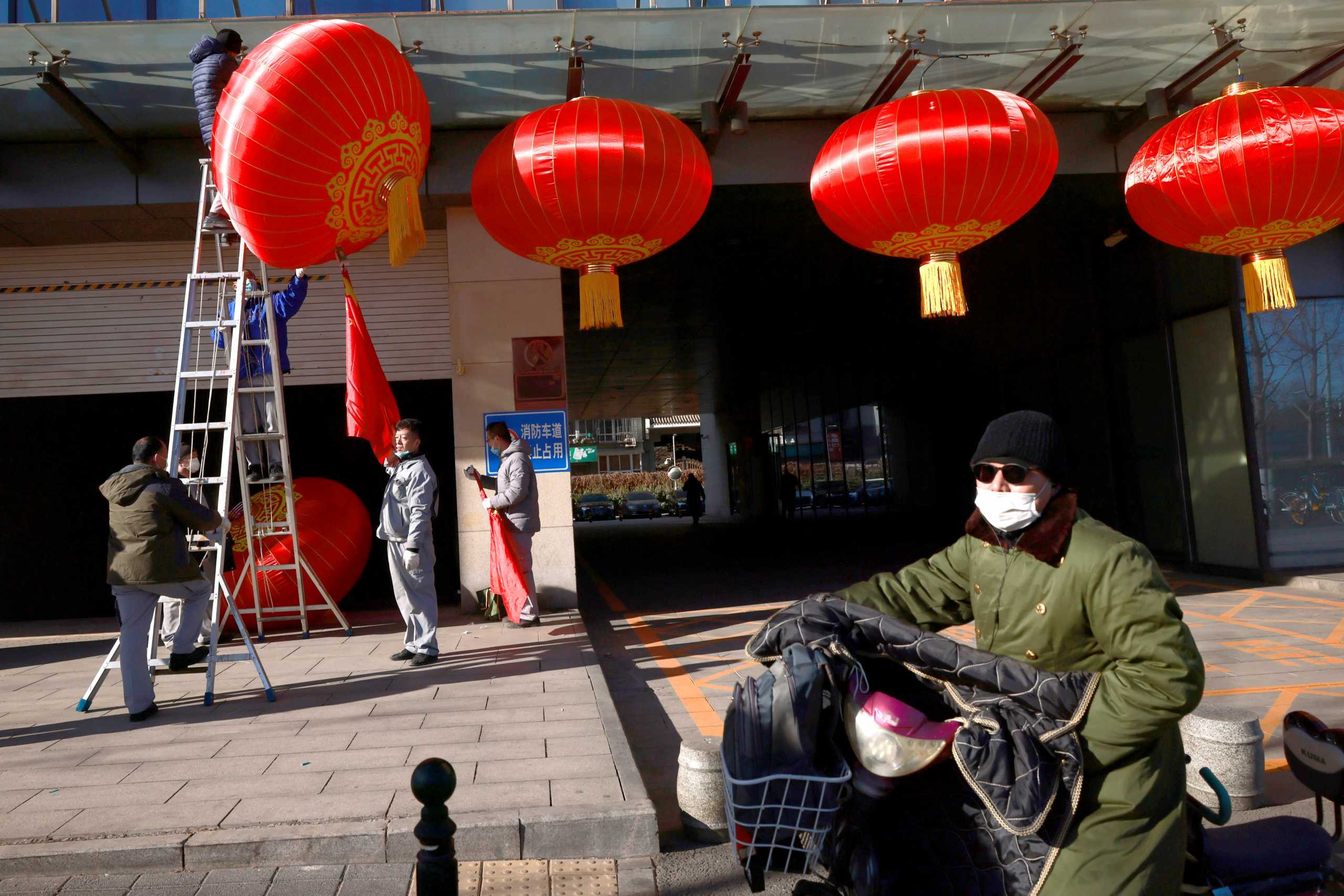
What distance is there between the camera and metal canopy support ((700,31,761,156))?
8031mm

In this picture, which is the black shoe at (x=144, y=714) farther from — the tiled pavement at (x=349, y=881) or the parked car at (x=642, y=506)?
the parked car at (x=642, y=506)

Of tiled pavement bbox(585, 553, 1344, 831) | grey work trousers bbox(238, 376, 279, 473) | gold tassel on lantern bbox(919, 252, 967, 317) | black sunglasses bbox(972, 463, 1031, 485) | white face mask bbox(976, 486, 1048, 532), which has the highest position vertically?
gold tassel on lantern bbox(919, 252, 967, 317)

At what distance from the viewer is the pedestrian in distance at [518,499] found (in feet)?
27.7

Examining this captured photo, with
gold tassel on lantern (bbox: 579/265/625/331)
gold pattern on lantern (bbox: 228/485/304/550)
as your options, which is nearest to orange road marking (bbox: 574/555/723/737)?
gold tassel on lantern (bbox: 579/265/625/331)

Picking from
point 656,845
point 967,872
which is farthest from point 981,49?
point 967,872

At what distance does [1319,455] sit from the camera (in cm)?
1084

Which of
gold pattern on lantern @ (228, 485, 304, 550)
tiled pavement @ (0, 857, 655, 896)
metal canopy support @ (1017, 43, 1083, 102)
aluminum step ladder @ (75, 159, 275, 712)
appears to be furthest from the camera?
gold pattern on lantern @ (228, 485, 304, 550)

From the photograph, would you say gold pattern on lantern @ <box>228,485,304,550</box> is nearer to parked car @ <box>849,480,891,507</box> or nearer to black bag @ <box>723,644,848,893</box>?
black bag @ <box>723,644,848,893</box>

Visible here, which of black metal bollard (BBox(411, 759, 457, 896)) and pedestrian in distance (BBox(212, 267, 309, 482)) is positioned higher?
pedestrian in distance (BBox(212, 267, 309, 482))

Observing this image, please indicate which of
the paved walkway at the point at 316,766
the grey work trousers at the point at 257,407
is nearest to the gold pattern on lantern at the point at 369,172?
the grey work trousers at the point at 257,407

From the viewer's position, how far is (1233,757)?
409 cm

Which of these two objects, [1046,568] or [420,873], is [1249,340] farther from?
[420,873]

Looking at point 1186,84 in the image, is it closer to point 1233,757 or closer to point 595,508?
point 1233,757

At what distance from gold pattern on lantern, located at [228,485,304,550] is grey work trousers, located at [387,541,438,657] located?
2324mm
